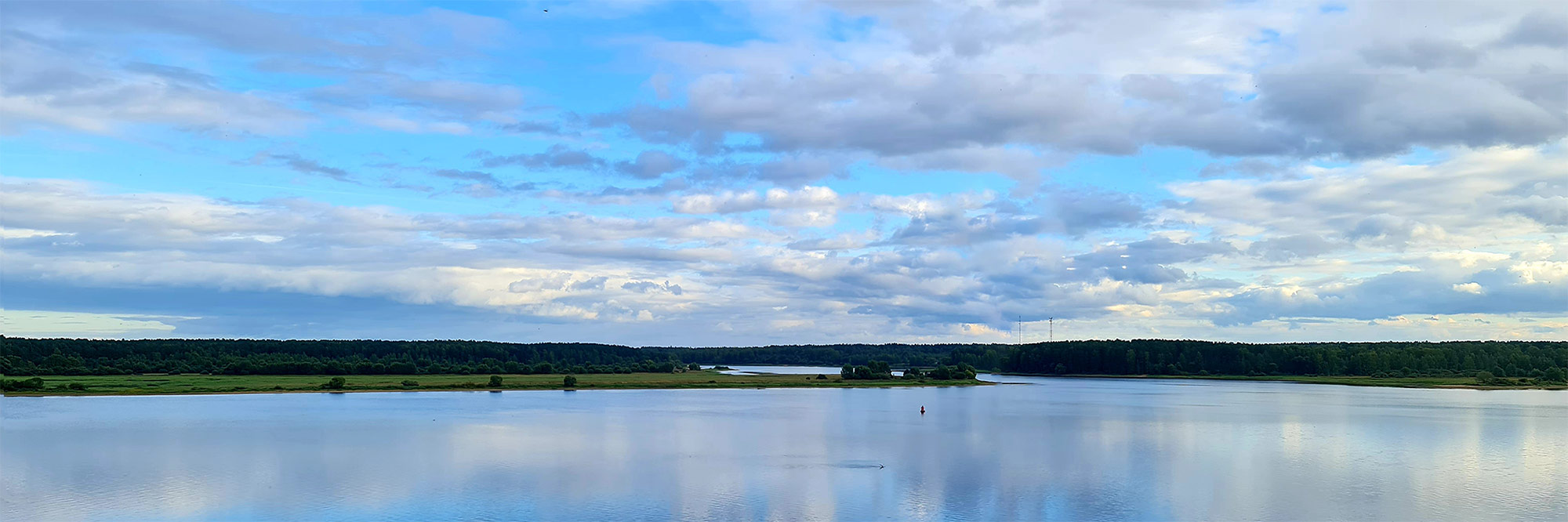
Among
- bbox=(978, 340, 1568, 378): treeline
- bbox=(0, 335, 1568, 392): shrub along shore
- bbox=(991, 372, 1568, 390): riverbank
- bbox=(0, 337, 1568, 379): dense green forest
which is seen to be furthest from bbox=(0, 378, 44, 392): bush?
bbox=(978, 340, 1568, 378): treeline

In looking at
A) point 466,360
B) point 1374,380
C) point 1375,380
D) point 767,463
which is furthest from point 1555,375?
point 466,360

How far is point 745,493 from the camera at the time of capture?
1505 inches

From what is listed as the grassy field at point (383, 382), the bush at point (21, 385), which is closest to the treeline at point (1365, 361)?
the grassy field at point (383, 382)

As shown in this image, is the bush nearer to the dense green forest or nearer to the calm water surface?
the calm water surface

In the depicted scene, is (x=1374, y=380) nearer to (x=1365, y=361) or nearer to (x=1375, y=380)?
(x=1375, y=380)

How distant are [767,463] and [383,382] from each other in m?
93.0

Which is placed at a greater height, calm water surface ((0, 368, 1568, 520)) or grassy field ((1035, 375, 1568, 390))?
grassy field ((1035, 375, 1568, 390))

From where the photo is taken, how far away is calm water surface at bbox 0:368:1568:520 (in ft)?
116

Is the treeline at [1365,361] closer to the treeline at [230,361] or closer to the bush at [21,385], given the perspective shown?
the treeline at [230,361]

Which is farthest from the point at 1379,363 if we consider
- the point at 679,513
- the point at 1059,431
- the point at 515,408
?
the point at 679,513

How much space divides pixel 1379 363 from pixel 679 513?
178 m

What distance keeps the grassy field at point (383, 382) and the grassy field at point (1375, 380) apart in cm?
5543

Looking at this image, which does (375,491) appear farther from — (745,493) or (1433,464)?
(1433,464)

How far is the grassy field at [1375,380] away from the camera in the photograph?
456 feet
